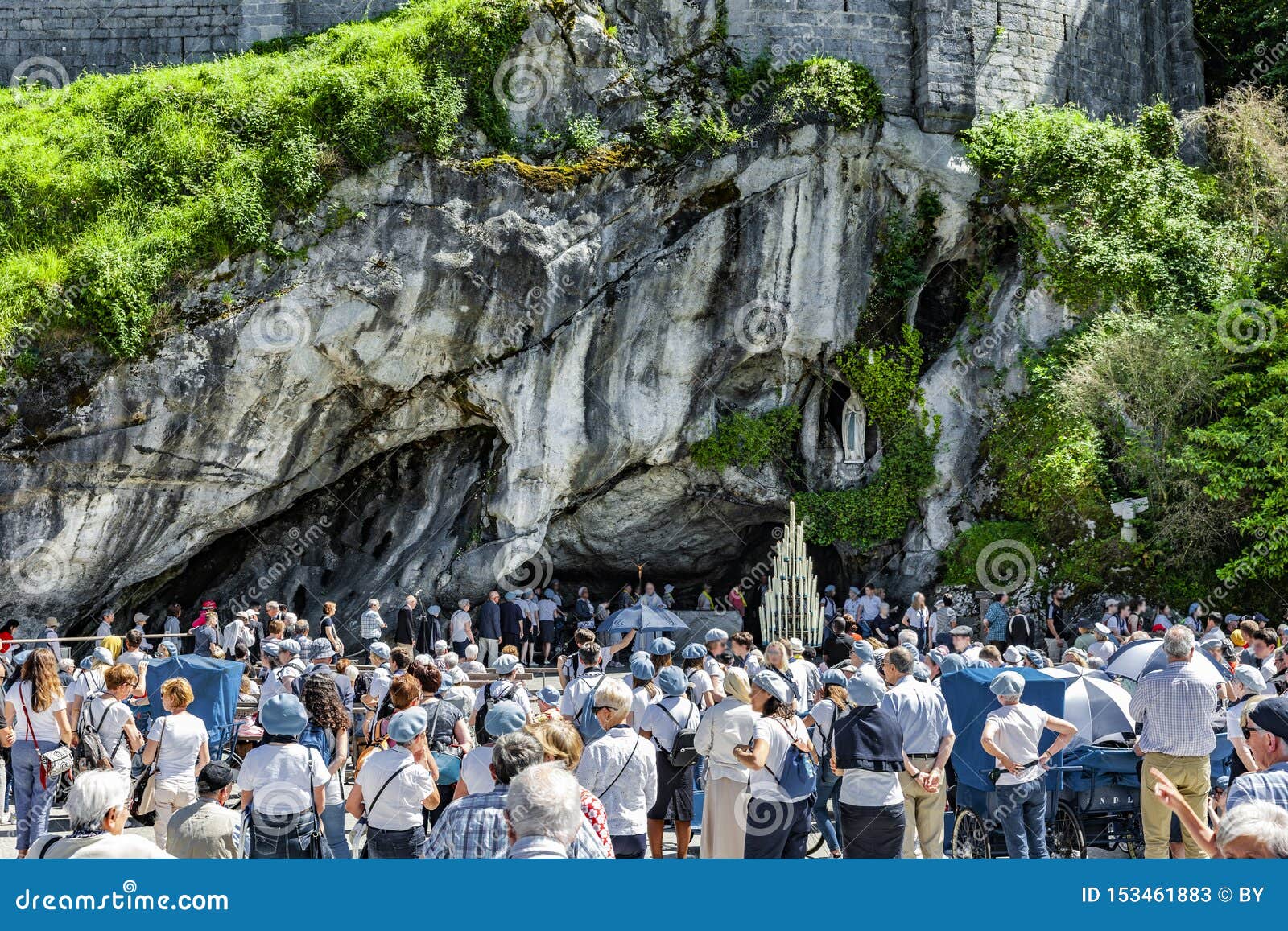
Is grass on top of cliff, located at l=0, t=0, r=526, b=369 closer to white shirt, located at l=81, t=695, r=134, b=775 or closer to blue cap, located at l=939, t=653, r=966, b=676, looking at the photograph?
white shirt, located at l=81, t=695, r=134, b=775

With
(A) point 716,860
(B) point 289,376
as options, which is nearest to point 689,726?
(A) point 716,860

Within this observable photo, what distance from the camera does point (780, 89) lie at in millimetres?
21188

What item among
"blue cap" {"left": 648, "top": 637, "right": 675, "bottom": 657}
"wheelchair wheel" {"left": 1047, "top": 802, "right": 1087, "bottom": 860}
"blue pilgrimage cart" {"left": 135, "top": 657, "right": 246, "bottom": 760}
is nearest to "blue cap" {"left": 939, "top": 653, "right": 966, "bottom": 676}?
"wheelchair wheel" {"left": 1047, "top": 802, "right": 1087, "bottom": 860}

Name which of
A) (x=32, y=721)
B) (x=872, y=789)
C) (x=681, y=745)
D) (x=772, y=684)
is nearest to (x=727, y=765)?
(x=772, y=684)

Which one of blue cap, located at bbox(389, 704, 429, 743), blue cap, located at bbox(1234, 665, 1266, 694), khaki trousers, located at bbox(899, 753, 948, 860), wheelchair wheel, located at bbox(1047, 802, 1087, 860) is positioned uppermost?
blue cap, located at bbox(389, 704, 429, 743)

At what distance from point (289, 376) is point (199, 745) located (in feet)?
43.2

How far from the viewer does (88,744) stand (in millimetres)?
8125

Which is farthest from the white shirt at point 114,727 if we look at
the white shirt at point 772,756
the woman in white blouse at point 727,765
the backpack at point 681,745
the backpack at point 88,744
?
the white shirt at point 772,756

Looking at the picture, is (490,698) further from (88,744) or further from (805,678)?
(805,678)

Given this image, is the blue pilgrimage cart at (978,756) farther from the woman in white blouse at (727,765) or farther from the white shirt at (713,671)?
the white shirt at (713,671)

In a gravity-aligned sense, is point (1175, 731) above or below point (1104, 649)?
below

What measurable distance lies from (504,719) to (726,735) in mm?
1405

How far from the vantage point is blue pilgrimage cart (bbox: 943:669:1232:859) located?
8039 millimetres

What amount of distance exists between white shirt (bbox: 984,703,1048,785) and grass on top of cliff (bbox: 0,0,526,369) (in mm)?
15100
